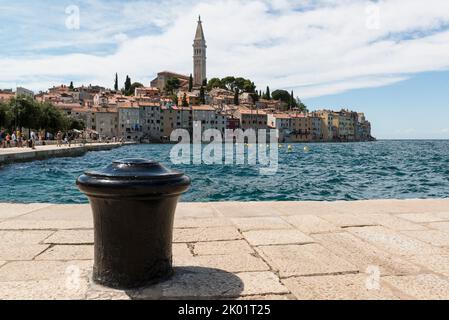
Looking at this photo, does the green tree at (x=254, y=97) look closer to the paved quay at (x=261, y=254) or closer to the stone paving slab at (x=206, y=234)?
the paved quay at (x=261, y=254)

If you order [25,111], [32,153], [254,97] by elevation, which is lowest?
[32,153]

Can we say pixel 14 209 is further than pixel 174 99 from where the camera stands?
No

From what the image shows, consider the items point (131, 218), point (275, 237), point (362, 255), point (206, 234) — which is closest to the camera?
point (131, 218)

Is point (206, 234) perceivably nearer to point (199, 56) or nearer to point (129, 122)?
point (129, 122)

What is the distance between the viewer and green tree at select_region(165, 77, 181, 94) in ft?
551

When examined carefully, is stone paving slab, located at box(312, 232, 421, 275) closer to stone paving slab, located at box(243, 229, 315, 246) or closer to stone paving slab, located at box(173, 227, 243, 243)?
stone paving slab, located at box(243, 229, 315, 246)

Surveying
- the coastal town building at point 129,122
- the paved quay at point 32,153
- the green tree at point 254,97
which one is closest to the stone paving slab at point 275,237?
the paved quay at point 32,153

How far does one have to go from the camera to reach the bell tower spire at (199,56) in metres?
178

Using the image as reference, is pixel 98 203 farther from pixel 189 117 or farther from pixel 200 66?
pixel 200 66

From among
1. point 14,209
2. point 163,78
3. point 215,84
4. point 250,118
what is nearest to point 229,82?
point 215,84

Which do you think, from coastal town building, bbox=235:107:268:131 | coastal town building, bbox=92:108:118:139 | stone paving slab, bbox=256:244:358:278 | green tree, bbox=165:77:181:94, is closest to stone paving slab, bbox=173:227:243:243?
stone paving slab, bbox=256:244:358:278

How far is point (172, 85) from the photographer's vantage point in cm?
17038

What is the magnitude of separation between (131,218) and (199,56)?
180 m

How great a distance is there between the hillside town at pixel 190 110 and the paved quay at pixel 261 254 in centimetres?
8878
